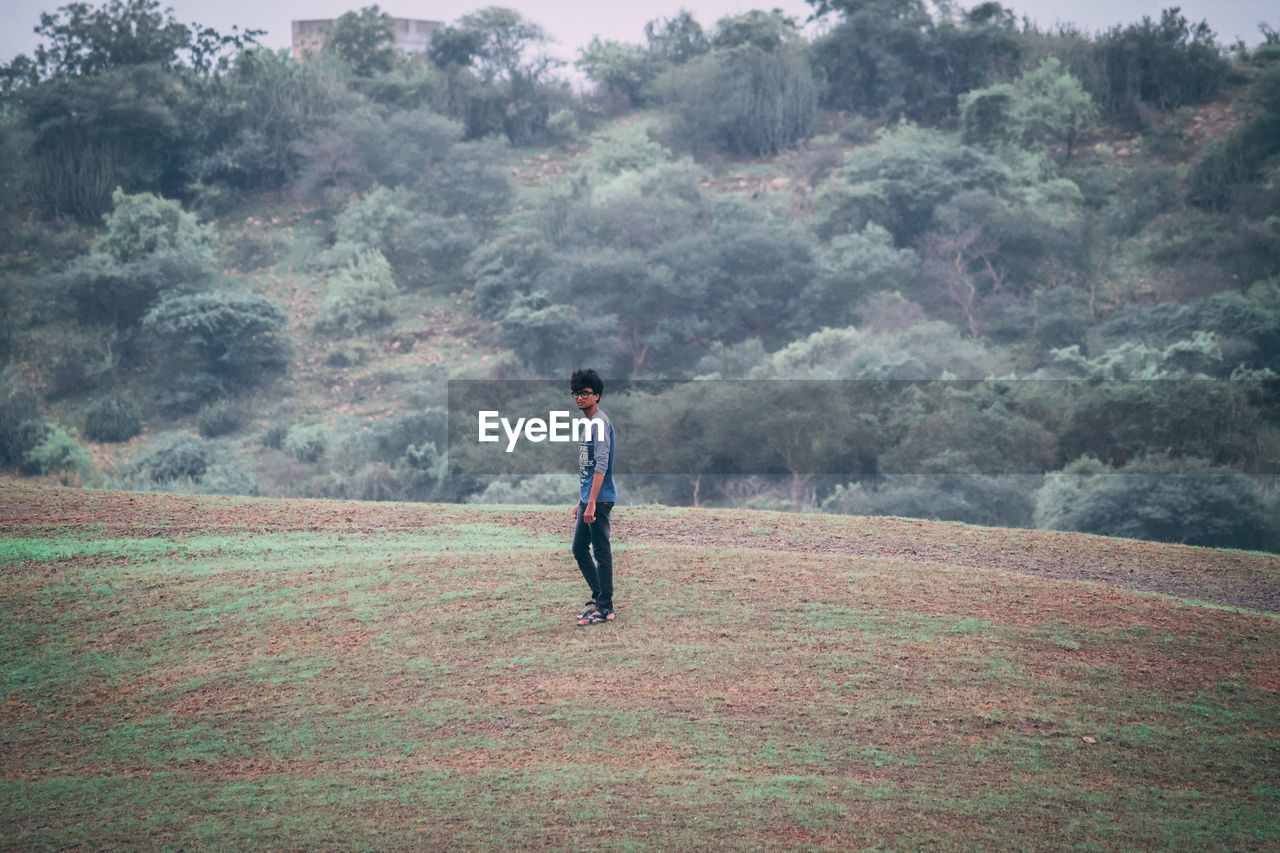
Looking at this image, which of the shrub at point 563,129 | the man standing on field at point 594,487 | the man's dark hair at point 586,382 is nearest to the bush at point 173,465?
the man standing on field at point 594,487

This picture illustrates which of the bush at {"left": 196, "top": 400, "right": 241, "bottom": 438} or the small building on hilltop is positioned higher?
the small building on hilltop

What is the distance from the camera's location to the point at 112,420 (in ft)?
123

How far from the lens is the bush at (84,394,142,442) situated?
37344mm

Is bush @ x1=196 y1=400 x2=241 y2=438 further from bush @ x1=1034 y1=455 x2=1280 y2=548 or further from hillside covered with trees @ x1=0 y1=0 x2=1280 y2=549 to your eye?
bush @ x1=1034 y1=455 x2=1280 y2=548

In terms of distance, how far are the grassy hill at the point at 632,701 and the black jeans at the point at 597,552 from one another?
299 millimetres

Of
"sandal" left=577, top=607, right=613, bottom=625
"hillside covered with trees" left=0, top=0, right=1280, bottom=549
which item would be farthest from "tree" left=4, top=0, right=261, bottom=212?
"sandal" left=577, top=607, right=613, bottom=625

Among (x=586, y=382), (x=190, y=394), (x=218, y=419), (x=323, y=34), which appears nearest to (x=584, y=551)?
(x=586, y=382)

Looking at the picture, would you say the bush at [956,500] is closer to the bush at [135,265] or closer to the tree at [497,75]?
the bush at [135,265]

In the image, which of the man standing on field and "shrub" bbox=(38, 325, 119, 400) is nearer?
the man standing on field

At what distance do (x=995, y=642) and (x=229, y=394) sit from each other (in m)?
35.2

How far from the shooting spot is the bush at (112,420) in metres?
37.3

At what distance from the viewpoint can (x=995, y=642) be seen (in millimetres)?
8953

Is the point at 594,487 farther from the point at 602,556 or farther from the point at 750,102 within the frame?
the point at 750,102

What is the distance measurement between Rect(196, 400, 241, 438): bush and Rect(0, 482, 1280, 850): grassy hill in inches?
1030
